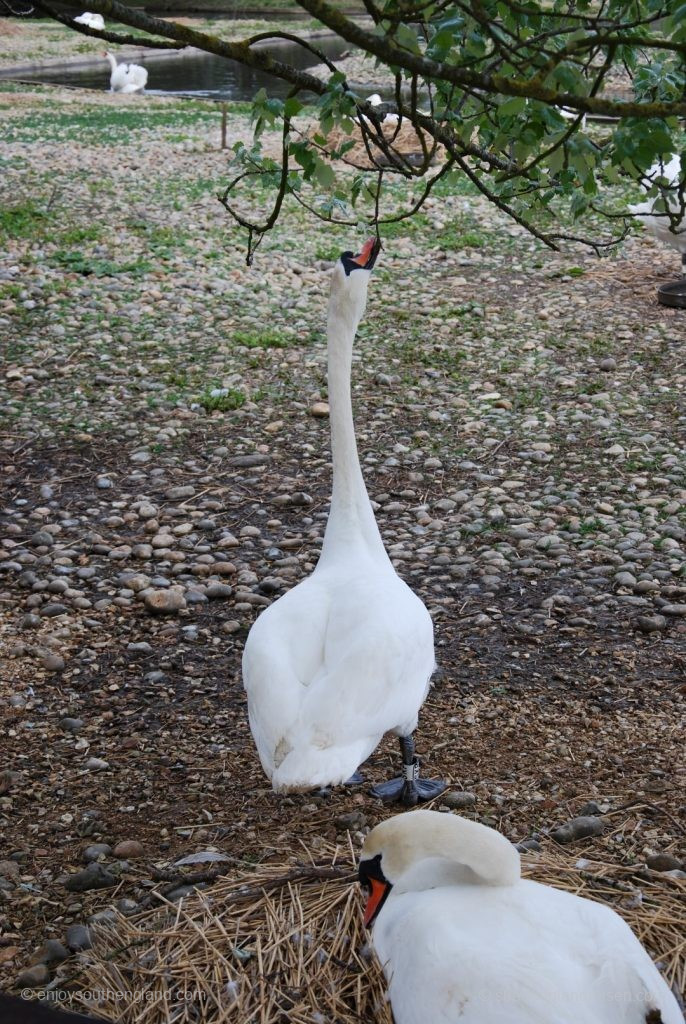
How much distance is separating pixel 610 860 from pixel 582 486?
362cm

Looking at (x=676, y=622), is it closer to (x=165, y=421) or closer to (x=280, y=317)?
(x=165, y=421)

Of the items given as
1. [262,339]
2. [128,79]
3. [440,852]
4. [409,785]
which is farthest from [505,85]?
[128,79]

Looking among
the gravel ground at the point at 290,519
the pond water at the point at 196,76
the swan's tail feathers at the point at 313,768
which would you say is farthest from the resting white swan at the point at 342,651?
the pond water at the point at 196,76

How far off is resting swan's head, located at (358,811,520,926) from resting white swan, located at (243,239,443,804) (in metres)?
0.34

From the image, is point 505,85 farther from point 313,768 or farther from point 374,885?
point 374,885

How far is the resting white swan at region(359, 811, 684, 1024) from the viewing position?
251 centimetres

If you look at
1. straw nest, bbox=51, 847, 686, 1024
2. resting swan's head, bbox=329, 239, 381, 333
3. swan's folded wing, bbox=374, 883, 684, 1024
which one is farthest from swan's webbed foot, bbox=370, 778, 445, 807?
resting swan's head, bbox=329, 239, 381, 333

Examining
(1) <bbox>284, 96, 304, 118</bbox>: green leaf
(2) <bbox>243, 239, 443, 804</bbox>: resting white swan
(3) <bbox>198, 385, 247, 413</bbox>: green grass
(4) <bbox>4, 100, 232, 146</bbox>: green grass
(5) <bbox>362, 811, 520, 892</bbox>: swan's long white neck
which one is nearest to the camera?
(5) <bbox>362, 811, 520, 892</bbox>: swan's long white neck

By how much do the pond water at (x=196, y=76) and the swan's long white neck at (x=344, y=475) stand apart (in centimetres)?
2281

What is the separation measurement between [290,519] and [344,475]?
7.29 feet

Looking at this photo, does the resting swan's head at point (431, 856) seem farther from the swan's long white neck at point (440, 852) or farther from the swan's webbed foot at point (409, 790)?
the swan's webbed foot at point (409, 790)

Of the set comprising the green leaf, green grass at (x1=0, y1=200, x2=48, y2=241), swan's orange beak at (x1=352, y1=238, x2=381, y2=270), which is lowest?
green grass at (x1=0, y1=200, x2=48, y2=241)

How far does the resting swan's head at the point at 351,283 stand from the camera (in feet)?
14.4

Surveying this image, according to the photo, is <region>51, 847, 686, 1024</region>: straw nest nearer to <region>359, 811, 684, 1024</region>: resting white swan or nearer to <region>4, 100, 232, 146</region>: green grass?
<region>359, 811, 684, 1024</region>: resting white swan
